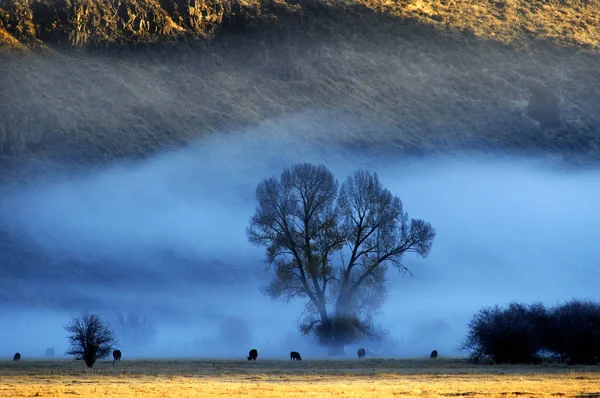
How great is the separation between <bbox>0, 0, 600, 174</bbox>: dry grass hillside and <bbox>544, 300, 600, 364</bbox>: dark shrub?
330 feet

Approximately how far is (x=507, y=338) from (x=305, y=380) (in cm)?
2205

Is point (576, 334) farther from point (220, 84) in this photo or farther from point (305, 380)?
point (220, 84)

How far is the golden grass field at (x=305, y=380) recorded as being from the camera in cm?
3747

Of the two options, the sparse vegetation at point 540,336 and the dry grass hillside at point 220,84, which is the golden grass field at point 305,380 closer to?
the sparse vegetation at point 540,336

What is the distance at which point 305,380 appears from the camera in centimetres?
4616

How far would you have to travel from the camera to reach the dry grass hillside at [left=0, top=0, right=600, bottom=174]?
528 ft

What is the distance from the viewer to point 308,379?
46844mm

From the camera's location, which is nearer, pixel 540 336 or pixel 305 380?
pixel 305 380

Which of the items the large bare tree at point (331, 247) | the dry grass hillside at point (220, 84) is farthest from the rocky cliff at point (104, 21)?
the large bare tree at point (331, 247)

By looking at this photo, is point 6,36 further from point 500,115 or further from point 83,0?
point 500,115

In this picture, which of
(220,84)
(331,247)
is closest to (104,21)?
(220,84)

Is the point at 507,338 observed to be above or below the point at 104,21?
below

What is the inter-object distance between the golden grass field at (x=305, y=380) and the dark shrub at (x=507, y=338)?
2.61 metres

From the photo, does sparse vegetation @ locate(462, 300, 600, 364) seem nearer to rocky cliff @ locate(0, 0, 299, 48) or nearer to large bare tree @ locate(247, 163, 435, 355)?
large bare tree @ locate(247, 163, 435, 355)
